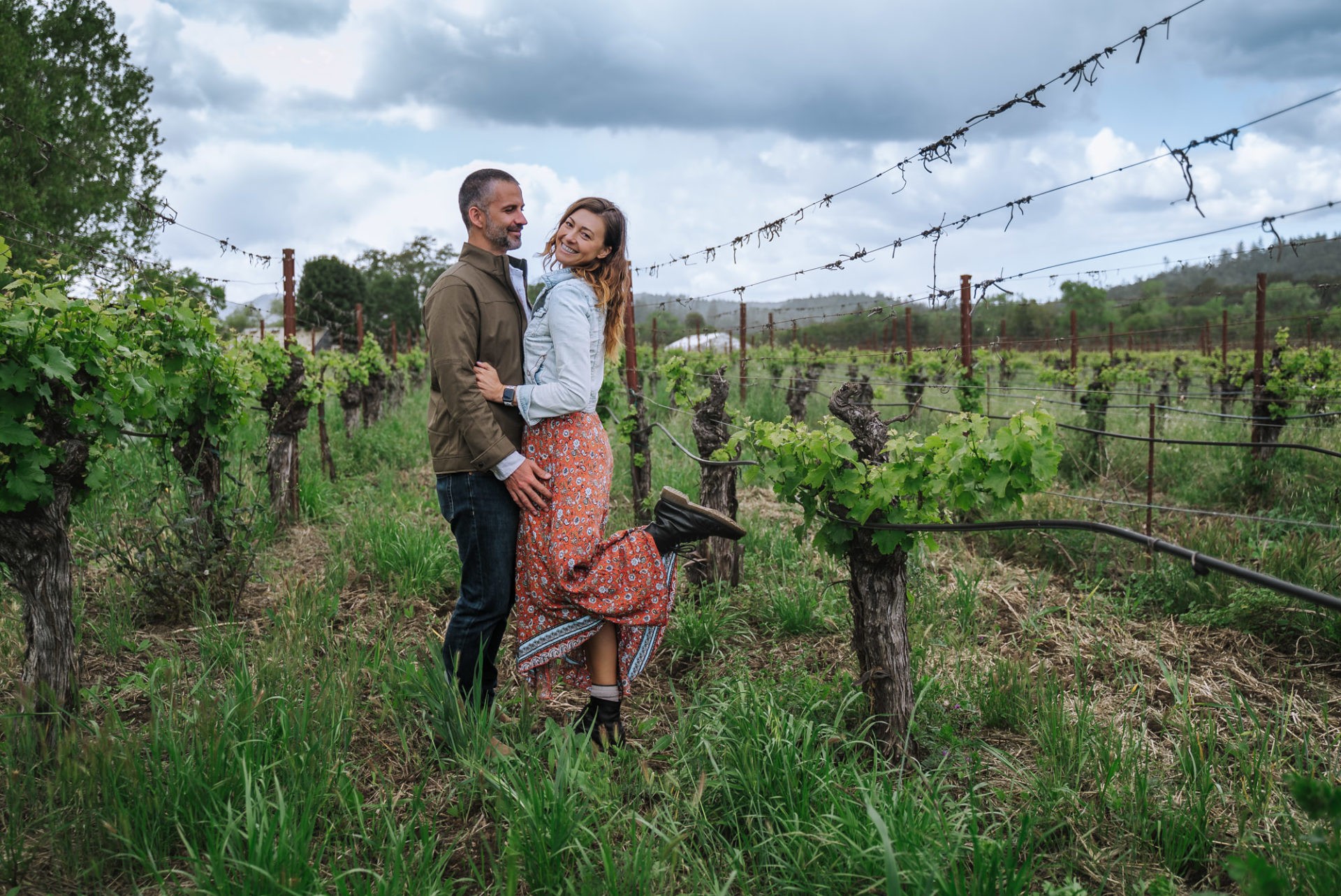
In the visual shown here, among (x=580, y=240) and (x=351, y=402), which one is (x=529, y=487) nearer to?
(x=580, y=240)

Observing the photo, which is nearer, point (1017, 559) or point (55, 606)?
point (55, 606)

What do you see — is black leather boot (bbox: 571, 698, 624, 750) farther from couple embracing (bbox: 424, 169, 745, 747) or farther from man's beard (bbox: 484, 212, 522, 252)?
man's beard (bbox: 484, 212, 522, 252)

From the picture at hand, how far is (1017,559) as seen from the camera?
5.09 meters

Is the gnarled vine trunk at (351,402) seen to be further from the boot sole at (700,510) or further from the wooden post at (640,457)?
the boot sole at (700,510)

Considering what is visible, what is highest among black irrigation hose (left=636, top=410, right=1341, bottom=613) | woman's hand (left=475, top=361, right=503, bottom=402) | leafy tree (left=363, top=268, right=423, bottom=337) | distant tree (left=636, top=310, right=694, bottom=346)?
leafy tree (left=363, top=268, right=423, bottom=337)

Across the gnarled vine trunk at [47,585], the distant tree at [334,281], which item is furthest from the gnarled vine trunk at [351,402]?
the distant tree at [334,281]

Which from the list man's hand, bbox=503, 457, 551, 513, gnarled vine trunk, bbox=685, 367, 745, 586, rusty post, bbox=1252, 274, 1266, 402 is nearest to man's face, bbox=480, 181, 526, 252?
man's hand, bbox=503, 457, 551, 513

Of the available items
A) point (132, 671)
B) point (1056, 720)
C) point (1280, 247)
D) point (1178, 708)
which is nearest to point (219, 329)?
point (132, 671)

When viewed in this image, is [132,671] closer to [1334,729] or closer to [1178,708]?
[1178,708]

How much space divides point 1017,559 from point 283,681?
4.30 m

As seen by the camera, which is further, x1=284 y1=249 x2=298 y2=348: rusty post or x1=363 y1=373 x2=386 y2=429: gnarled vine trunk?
x1=363 y1=373 x2=386 y2=429: gnarled vine trunk

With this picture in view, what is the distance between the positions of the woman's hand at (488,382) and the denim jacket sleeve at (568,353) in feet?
0.25

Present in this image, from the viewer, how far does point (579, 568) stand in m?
2.53

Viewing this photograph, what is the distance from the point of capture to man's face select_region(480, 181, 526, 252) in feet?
8.50
